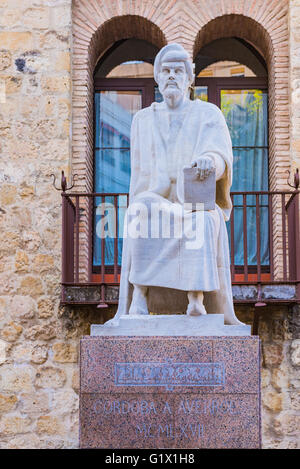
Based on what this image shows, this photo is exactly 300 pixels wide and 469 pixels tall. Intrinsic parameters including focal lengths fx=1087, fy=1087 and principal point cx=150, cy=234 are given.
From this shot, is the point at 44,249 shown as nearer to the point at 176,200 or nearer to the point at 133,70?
the point at 133,70

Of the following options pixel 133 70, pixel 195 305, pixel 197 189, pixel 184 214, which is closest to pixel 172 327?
pixel 195 305

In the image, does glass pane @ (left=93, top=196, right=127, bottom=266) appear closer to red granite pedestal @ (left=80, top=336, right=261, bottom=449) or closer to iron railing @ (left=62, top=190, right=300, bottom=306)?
iron railing @ (left=62, top=190, right=300, bottom=306)

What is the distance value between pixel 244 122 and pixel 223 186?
16.4 feet

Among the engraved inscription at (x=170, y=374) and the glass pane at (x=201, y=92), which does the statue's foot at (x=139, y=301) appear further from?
the glass pane at (x=201, y=92)

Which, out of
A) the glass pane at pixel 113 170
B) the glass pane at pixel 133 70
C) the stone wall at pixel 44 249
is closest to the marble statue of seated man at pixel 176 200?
the stone wall at pixel 44 249

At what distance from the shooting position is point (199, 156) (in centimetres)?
736

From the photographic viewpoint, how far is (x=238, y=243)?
1205cm

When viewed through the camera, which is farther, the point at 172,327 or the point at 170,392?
the point at 172,327

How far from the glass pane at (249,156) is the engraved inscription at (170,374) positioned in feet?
17.4

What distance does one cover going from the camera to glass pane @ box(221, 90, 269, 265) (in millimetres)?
12039

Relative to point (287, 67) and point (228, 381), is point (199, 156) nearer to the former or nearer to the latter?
point (228, 381)

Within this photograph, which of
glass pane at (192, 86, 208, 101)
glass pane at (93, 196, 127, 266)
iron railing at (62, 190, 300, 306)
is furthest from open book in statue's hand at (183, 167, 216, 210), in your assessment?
glass pane at (192, 86, 208, 101)

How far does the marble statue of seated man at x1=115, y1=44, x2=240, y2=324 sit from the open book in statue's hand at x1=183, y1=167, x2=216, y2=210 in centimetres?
3

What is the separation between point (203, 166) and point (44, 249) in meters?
4.33
